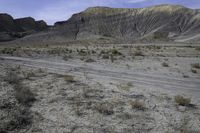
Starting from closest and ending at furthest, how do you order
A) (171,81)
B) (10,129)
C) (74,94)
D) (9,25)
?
(10,129) < (74,94) < (171,81) < (9,25)

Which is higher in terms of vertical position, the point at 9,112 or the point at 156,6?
the point at 156,6

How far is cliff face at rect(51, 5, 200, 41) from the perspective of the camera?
13575 centimetres

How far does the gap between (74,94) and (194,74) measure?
9.73m

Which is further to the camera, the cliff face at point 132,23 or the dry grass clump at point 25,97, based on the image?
the cliff face at point 132,23

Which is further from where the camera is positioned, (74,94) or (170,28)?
(170,28)

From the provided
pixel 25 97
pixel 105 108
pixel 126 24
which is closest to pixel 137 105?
pixel 105 108

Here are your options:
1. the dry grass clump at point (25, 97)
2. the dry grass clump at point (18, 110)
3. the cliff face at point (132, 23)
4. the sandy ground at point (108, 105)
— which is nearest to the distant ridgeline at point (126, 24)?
the cliff face at point (132, 23)

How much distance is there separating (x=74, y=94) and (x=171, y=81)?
6075mm

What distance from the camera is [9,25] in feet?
646

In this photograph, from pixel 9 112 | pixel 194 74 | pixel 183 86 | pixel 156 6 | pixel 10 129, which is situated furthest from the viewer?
pixel 156 6

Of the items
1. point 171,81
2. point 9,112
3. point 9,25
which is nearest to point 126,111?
point 9,112

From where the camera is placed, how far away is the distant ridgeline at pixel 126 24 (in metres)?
137

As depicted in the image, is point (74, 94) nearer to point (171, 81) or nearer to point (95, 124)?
point (95, 124)

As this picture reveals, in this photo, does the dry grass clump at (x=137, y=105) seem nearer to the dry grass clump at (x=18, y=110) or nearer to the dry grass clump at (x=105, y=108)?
the dry grass clump at (x=105, y=108)
